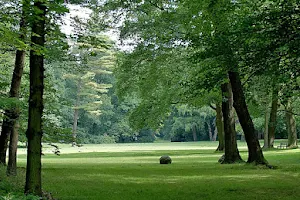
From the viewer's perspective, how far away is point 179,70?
21453 millimetres

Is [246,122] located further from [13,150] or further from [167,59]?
[13,150]

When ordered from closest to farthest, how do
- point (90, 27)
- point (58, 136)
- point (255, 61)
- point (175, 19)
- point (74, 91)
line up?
point (255, 61), point (90, 27), point (58, 136), point (175, 19), point (74, 91)

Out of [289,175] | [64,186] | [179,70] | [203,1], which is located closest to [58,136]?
[64,186]

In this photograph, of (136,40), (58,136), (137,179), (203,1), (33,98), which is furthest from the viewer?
(136,40)

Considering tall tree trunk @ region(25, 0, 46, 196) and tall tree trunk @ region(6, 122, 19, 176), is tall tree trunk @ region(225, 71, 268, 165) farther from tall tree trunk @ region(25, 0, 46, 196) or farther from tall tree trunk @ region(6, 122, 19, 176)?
tall tree trunk @ region(25, 0, 46, 196)

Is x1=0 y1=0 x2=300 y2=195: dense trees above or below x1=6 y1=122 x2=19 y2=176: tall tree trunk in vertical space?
above

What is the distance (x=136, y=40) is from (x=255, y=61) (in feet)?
40.3

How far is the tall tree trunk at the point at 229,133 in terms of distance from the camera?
70.2ft

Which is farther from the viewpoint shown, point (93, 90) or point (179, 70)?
point (93, 90)

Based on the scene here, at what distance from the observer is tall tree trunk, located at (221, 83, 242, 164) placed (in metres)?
Answer: 21.4

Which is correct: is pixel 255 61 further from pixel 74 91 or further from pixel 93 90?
pixel 74 91

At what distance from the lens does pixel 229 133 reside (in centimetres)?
2195

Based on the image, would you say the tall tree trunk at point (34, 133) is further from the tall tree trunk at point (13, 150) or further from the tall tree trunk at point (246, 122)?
the tall tree trunk at point (246, 122)

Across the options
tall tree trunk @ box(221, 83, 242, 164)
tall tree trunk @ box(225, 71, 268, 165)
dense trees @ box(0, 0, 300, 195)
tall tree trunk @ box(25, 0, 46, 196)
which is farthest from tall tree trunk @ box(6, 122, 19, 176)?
tall tree trunk @ box(221, 83, 242, 164)
